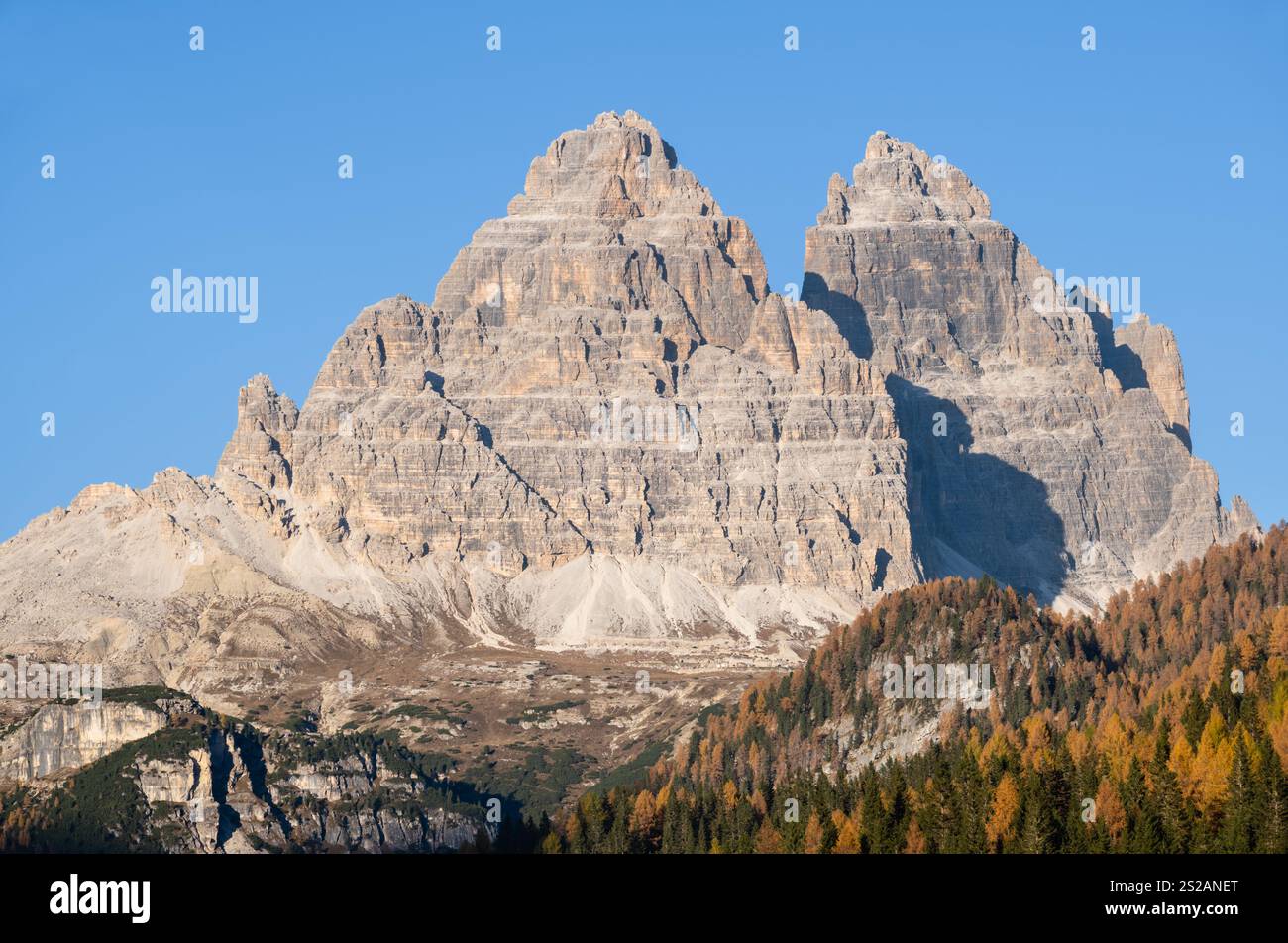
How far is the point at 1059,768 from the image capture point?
198m

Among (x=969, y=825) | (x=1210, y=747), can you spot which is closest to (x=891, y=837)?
(x=969, y=825)
